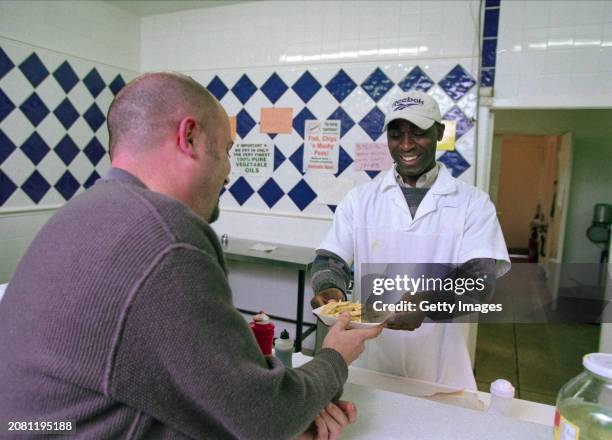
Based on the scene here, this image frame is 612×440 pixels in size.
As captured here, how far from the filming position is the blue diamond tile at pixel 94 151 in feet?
12.0

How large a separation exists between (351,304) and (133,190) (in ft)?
3.08

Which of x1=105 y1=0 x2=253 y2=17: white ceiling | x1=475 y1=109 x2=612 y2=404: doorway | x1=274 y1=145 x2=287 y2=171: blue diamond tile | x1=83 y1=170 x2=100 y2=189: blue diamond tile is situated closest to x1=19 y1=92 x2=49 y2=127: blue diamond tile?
x1=83 y1=170 x2=100 y2=189: blue diamond tile

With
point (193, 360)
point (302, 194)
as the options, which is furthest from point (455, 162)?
point (193, 360)

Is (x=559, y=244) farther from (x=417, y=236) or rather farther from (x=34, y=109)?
(x=34, y=109)

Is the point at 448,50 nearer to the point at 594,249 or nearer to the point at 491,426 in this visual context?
the point at 491,426

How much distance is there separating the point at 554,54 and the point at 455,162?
0.89m

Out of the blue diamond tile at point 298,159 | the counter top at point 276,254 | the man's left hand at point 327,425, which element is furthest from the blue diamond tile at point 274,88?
the man's left hand at point 327,425

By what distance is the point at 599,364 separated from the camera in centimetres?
73

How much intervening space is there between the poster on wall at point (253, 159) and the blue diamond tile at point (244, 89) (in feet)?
1.29

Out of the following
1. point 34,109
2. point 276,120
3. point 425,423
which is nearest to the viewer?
point 425,423

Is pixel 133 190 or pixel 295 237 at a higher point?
pixel 133 190

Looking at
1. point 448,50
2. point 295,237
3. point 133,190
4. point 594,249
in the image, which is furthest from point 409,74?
point 594,249

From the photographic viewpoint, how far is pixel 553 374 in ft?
12.4

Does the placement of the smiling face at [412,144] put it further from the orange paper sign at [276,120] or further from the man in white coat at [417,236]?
the orange paper sign at [276,120]
